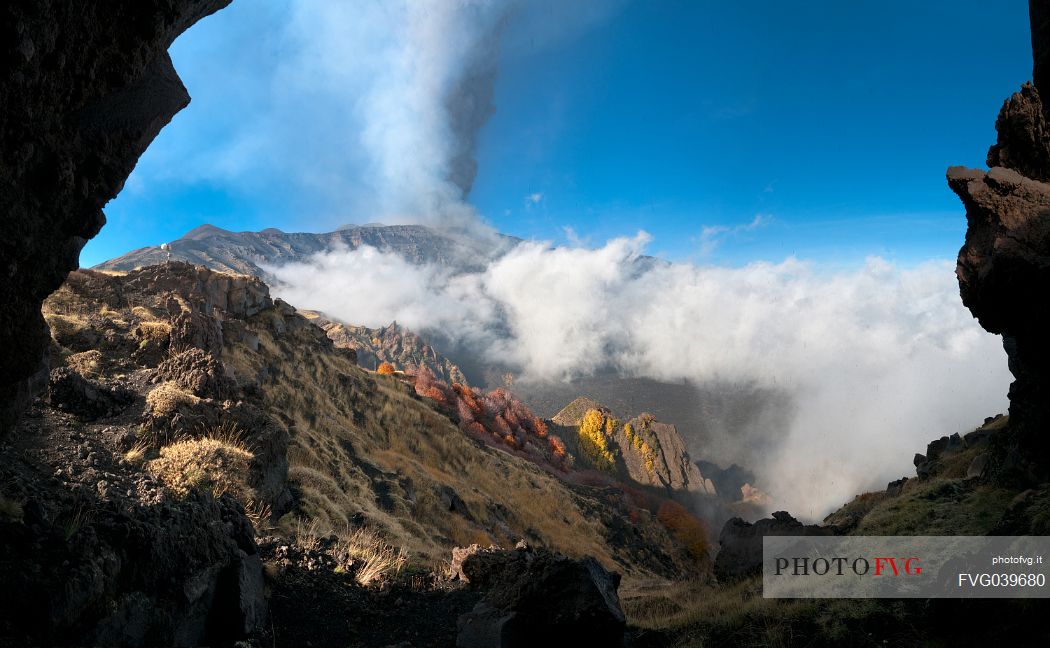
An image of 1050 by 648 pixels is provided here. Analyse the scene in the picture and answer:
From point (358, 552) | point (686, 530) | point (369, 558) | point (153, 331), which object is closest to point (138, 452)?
point (358, 552)

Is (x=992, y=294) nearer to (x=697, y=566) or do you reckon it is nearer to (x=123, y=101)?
(x=123, y=101)

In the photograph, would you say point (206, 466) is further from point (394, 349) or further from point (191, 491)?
point (394, 349)

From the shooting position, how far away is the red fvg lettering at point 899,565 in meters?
8.54

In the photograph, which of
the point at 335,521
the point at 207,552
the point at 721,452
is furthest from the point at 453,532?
the point at 721,452

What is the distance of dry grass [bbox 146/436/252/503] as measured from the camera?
→ 8.25 m

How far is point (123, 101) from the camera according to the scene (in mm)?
5016

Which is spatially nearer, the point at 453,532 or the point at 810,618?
the point at 810,618

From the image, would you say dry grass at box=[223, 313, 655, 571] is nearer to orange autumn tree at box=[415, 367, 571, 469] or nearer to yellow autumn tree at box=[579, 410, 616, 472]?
orange autumn tree at box=[415, 367, 571, 469]

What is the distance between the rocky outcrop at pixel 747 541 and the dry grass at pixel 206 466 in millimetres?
11989

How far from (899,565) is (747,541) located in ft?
15.7

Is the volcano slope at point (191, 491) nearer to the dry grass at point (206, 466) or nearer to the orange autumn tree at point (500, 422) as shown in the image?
the dry grass at point (206, 466)

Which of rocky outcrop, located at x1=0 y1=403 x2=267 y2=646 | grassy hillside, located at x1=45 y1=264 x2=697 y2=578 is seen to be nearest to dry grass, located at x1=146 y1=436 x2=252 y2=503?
grassy hillside, located at x1=45 y1=264 x2=697 y2=578

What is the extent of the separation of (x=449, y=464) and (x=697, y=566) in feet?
82.6

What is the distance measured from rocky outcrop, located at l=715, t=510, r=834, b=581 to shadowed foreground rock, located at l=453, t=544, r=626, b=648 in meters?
6.92
